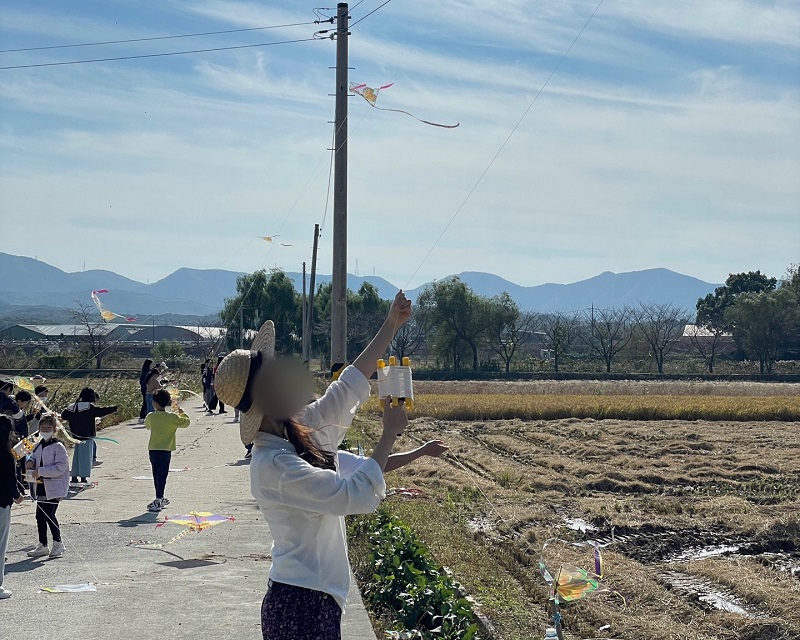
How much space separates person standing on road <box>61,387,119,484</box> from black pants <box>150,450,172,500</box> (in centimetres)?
195

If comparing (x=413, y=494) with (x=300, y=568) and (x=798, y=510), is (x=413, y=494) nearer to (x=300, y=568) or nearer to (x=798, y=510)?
(x=798, y=510)

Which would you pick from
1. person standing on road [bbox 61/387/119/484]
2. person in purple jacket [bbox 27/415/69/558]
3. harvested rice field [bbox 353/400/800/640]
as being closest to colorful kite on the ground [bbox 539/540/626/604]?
harvested rice field [bbox 353/400/800/640]

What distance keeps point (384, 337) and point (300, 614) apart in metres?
1.21

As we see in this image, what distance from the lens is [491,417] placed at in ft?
109

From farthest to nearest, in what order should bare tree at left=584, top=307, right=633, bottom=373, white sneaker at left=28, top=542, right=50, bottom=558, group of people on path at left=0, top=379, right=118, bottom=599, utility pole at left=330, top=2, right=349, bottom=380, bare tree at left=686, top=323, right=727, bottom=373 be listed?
bare tree at left=584, top=307, right=633, bottom=373 → bare tree at left=686, top=323, right=727, bottom=373 → utility pole at left=330, top=2, right=349, bottom=380 → white sneaker at left=28, top=542, right=50, bottom=558 → group of people on path at left=0, top=379, right=118, bottom=599

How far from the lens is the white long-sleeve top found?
10.1 feet

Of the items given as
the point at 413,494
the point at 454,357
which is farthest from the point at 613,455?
the point at 454,357

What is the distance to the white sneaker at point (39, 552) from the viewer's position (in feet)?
29.3

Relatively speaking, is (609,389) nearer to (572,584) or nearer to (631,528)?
A: (631,528)

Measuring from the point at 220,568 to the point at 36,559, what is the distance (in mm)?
1931

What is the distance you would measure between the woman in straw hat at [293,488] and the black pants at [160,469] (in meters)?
8.79

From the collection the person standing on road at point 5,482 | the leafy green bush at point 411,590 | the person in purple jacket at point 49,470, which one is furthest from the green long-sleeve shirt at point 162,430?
the person standing on road at point 5,482

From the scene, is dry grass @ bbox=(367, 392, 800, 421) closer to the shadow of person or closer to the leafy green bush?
the shadow of person

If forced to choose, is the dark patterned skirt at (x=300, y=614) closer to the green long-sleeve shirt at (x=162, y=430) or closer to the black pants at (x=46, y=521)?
the black pants at (x=46, y=521)
